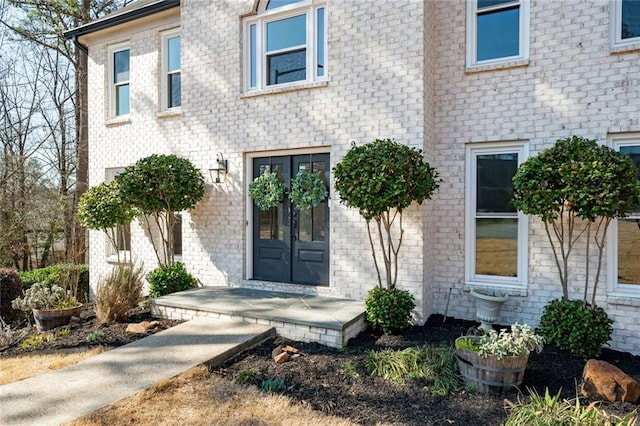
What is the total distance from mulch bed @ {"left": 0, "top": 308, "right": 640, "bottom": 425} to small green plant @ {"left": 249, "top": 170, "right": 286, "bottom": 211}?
237cm

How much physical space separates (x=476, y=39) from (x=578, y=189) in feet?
9.07

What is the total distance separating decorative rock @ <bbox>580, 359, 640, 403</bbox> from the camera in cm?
356

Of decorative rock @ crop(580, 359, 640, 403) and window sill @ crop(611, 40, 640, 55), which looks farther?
window sill @ crop(611, 40, 640, 55)

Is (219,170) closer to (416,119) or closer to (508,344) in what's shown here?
(416,119)

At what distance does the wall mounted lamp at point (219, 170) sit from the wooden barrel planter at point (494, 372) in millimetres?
4977

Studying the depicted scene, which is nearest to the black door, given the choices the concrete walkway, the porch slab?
the porch slab

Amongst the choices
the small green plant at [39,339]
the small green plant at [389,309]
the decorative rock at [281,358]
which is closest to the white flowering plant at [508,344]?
the small green plant at [389,309]

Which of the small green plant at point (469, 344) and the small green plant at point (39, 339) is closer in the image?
the small green plant at point (469, 344)

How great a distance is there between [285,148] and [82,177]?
352 inches

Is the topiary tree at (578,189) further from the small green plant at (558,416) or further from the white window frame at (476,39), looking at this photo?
the small green plant at (558,416)

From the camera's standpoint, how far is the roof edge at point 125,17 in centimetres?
792

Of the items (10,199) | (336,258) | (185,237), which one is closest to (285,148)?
(336,258)

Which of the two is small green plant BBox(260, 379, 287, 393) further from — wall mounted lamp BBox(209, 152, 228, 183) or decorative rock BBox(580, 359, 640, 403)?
wall mounted lamp BBox(209, 152, 228, 183)

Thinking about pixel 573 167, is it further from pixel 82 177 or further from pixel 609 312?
pixel 82 177
